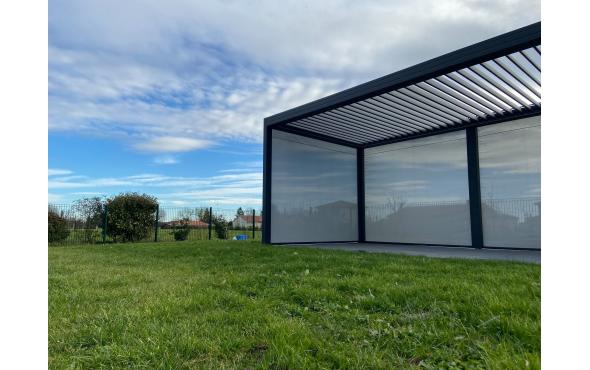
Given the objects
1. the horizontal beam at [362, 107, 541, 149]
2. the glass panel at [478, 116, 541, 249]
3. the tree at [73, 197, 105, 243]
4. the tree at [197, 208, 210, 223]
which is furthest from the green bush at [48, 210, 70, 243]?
the glass panel at [478, 116, 541, 249]

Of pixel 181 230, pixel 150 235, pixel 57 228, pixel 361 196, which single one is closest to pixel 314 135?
pixel 361 196

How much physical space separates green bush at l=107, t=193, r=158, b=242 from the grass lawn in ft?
33.9

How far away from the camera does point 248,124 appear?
570 inches

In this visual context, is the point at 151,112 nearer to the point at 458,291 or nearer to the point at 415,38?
the point at 415,38

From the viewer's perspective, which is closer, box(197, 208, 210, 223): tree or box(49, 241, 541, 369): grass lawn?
box(49, 241, 541, 369): grass lawn

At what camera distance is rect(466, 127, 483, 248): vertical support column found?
11.4 m

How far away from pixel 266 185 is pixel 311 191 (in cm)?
225

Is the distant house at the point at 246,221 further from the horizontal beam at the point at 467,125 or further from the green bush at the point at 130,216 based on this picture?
the horizontal beam at the point at 467,125

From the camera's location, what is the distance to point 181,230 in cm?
1633

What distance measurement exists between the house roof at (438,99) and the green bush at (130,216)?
7.21 metres

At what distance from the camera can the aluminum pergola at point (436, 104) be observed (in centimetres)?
724

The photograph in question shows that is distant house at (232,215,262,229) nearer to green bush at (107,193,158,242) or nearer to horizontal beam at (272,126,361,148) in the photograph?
green bush at (107,193,158,242)
